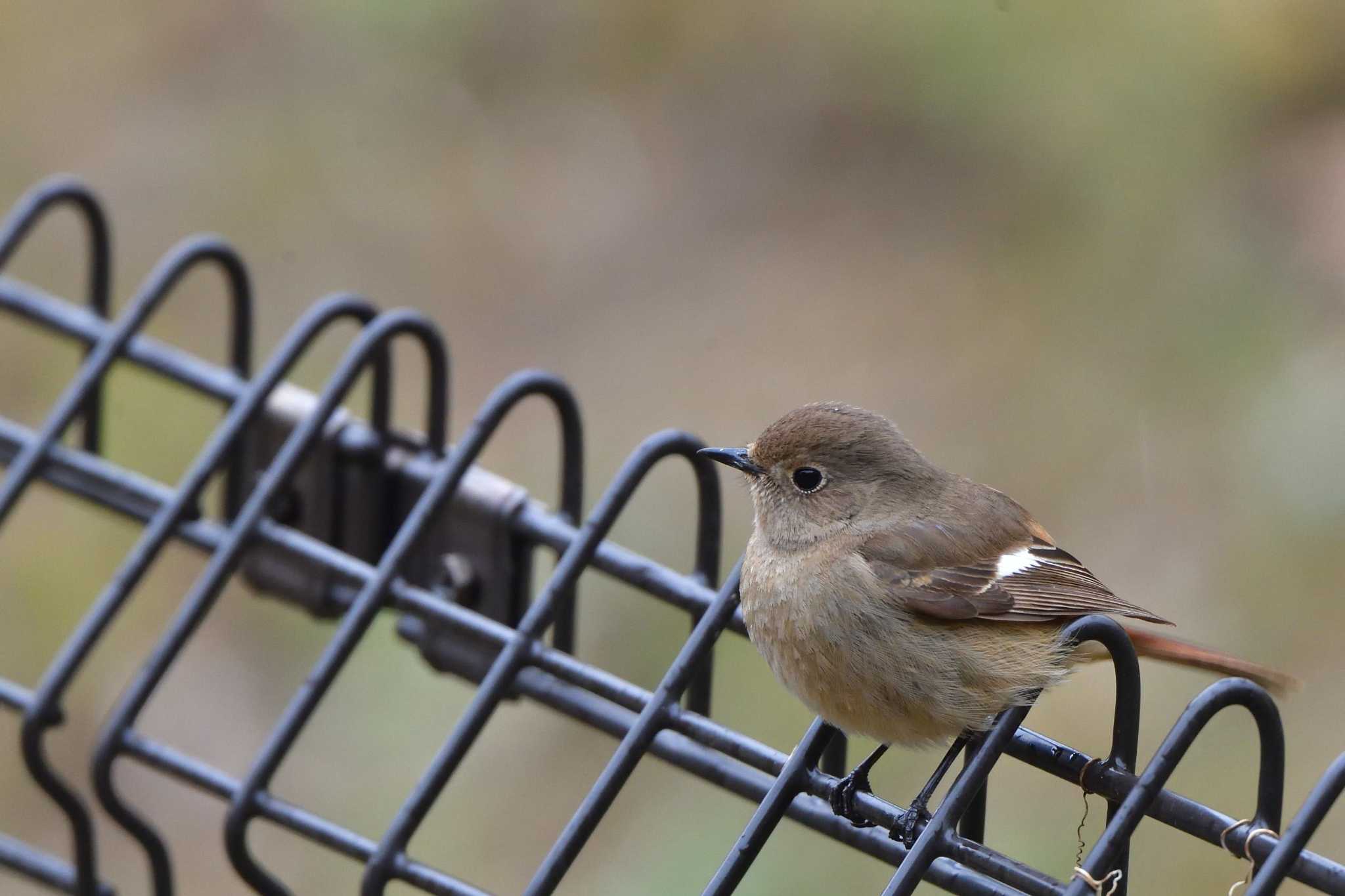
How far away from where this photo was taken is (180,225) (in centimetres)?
626

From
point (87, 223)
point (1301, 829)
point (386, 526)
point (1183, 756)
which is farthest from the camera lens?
point (87, 223)

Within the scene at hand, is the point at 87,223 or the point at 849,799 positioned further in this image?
the point at 87,223

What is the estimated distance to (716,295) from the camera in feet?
19.0

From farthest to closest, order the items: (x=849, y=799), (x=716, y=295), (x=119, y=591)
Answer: (x=716, y=295) → (x=119, y=591) → (x=849, y=799)

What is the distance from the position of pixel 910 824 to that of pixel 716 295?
3.44 m

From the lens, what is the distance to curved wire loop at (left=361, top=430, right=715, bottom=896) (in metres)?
2.75

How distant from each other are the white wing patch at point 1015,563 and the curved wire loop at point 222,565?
3.36 feet

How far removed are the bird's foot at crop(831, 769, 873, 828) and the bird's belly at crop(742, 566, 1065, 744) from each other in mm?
219

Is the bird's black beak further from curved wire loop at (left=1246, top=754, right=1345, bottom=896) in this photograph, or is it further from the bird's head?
curved wire loop at (left=1246, top=754, right=1345, bottom=896)

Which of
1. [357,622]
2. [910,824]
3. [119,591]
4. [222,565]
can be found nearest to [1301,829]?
[910,824]

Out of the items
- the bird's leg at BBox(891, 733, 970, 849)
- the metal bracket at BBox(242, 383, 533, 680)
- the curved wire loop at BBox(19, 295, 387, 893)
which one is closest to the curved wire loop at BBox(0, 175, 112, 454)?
the metal bracket at BBox(242, 383, 533, 680)

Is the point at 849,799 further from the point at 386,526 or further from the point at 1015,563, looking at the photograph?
the point at 386,526

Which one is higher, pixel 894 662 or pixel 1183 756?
pixel 1183 756

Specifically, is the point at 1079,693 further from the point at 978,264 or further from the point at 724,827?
the point at 978,264
